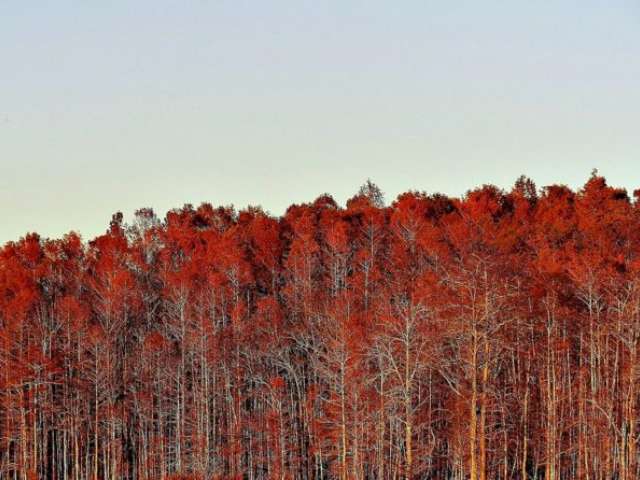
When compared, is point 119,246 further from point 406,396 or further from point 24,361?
point 406,396

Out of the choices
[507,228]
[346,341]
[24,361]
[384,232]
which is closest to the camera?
[346,341]

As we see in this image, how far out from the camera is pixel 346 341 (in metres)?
49.2

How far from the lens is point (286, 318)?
7331 cm

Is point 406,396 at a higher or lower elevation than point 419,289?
lower

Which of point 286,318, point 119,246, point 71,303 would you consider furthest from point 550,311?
point 119,246

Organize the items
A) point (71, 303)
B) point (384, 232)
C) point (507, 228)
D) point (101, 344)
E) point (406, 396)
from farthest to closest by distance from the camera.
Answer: point (384, 232) → point (507, 228) → point (71, 303) → point (101, 344) → point (406, 396)

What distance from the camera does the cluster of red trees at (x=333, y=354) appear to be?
46.6m

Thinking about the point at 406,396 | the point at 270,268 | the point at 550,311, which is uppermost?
the point at 270,268

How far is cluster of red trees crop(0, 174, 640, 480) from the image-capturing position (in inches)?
1836

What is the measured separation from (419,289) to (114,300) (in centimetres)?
2465

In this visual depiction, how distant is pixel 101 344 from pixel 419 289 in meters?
22.8

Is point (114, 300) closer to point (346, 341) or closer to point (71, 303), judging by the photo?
point (71, 303)

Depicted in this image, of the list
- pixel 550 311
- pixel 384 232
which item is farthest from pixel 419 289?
pixel 384 232

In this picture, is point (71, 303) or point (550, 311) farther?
point (71, 303)
